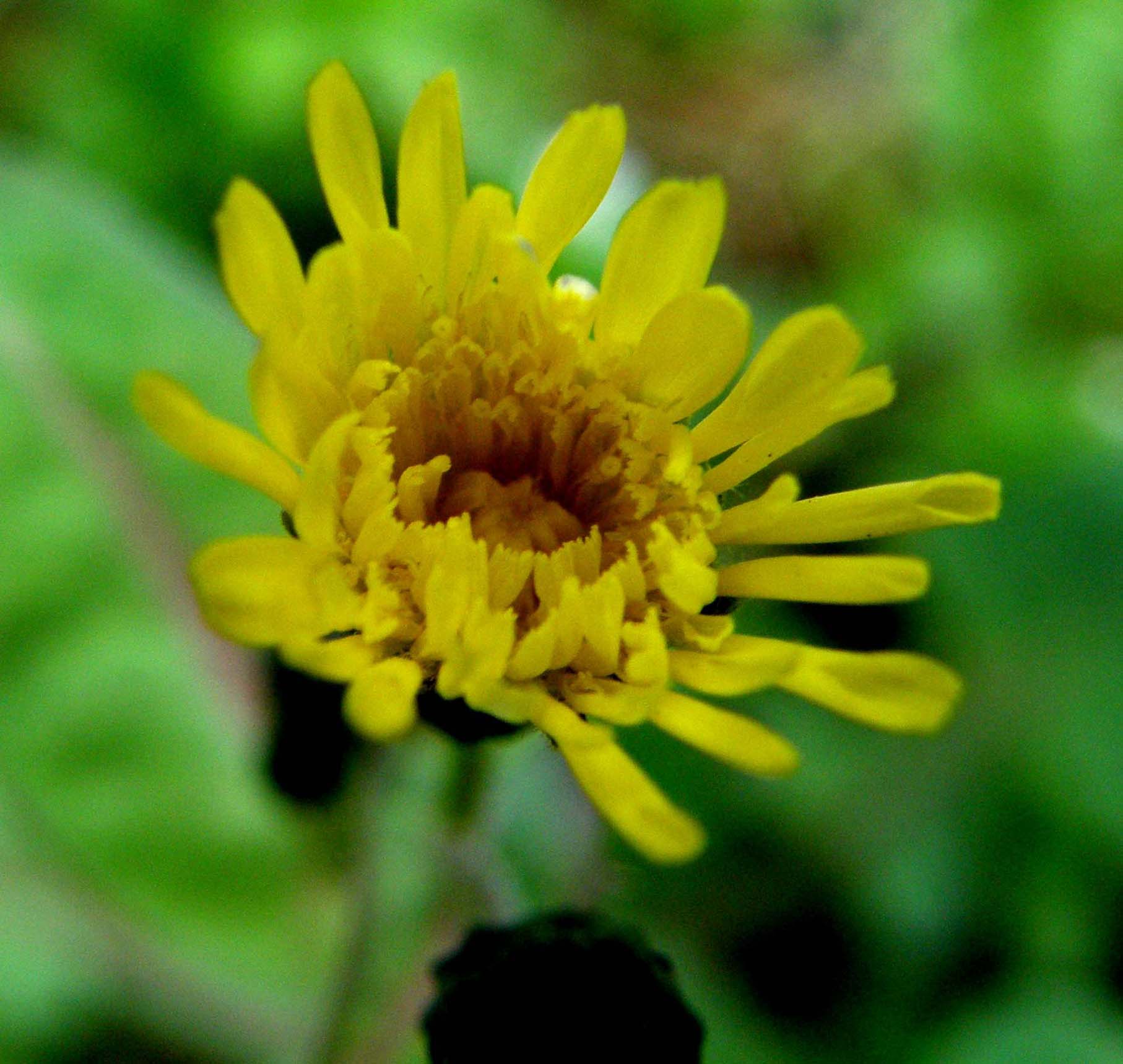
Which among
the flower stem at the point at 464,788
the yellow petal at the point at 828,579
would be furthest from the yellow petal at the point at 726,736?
the flower stem at the point at 464,788

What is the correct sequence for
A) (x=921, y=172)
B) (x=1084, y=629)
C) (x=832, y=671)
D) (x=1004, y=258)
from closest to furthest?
(x=832, y=671) → (x=1084, y=629) → (x=1004, y=258) → (x=921, y=172)

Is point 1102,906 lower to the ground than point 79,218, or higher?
lower

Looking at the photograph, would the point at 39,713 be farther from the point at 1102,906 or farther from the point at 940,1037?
the point at 1102,906

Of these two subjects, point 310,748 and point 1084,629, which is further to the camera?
point 1084,629

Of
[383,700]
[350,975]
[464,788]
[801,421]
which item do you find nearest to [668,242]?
[801,421]

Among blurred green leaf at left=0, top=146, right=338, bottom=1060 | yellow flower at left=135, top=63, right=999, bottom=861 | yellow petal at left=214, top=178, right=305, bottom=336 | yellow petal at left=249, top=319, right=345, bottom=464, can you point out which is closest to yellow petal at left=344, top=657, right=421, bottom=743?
yellow flower at left=135, top=63, right=999, bottom=861

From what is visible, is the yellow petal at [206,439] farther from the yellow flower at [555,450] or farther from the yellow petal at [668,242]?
the yellow petal at [668,242]

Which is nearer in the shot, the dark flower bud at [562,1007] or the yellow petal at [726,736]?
the yellow petal at [726,736]

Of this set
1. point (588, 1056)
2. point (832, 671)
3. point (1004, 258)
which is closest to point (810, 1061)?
point (588, 1056)

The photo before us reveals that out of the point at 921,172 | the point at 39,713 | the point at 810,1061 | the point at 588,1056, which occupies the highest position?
the point at 921,172
